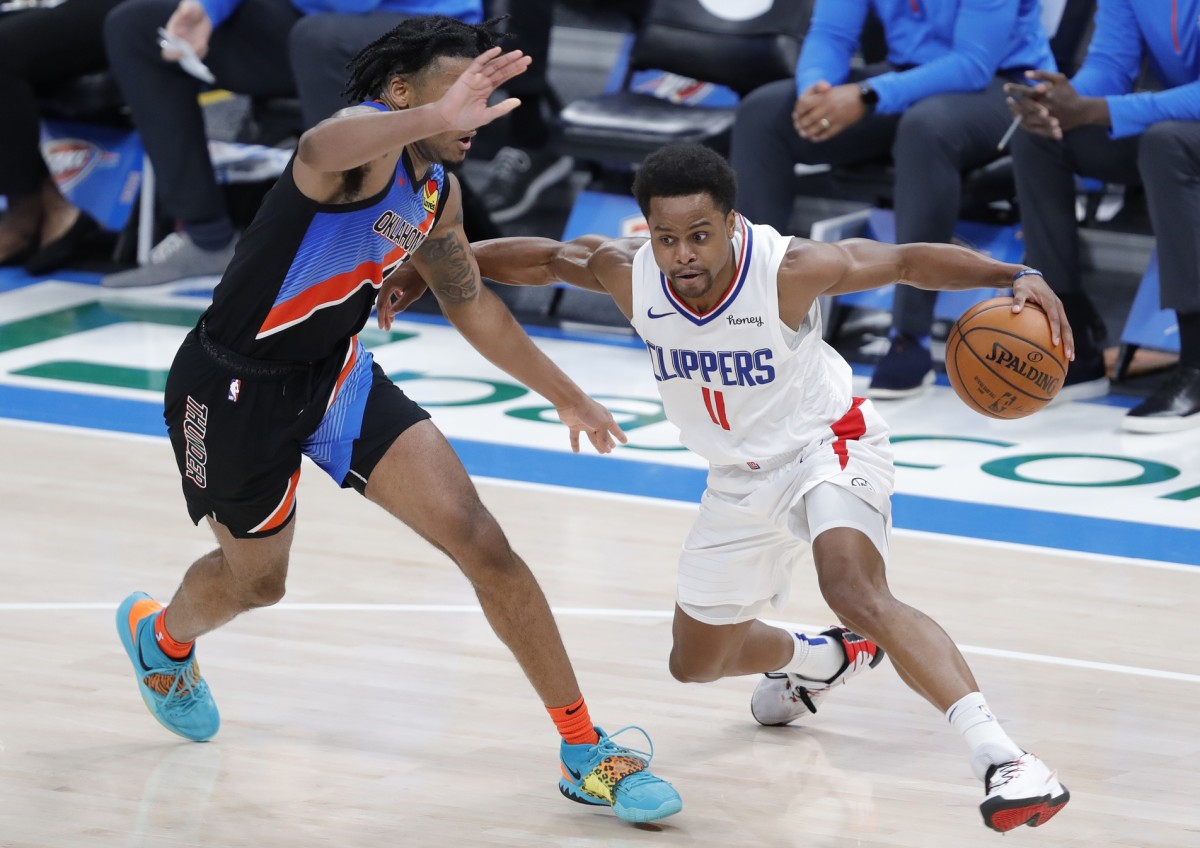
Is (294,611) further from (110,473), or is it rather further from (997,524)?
(997,524)

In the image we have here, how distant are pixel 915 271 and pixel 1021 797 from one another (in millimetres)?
1261

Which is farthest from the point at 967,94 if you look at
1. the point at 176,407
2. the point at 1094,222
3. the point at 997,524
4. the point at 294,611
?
the point at 176,407

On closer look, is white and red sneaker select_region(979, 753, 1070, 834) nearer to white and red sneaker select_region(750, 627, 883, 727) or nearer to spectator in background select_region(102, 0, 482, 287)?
white and red sneaker select_region(750, 627, 883, 727)

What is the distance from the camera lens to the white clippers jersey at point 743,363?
423 cm

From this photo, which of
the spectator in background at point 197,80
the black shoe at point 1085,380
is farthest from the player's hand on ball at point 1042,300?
the spectator in background at point 197,80

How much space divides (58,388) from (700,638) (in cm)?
463

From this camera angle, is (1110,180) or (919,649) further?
(1110,180)

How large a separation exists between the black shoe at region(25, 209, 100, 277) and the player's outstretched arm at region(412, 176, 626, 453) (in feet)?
20.4

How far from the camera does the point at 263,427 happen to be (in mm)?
4184

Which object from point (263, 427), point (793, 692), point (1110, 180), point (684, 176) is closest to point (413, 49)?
point (684, 176)

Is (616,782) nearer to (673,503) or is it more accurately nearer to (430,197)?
(430,197)

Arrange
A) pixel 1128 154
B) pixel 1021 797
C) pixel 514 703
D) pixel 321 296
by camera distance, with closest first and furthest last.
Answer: pixel 1021 797
pixel 321 296
pixel 514 703
pixel 1128 154

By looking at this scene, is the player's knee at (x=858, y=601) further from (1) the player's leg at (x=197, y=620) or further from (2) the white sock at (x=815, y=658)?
(1) the player's leg at (x=197, y=620)

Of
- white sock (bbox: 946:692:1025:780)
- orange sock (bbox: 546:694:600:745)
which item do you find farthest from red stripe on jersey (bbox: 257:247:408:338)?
white sock (bbox: 946:692:1025:780)
